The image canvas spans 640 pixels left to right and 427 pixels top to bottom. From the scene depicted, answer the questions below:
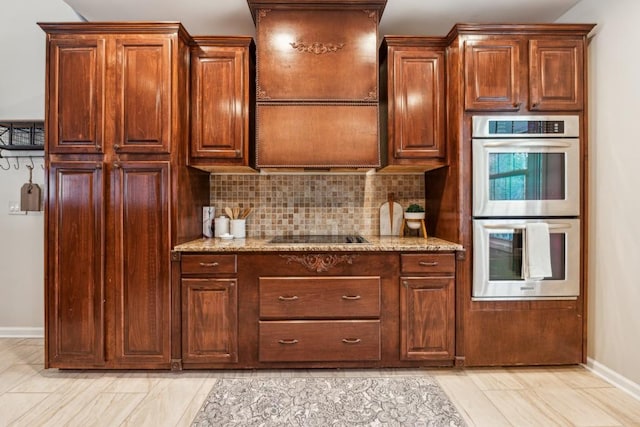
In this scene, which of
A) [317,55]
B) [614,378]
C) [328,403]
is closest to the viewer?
[328,403]

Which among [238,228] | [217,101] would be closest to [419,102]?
[217,101]

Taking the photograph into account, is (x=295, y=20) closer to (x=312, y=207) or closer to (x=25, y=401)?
(x=312, y=207)

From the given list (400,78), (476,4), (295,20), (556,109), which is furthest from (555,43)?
(295,20)

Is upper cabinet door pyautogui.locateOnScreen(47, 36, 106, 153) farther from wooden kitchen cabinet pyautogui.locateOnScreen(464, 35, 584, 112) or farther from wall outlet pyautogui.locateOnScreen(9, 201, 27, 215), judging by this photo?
wooden kitchen cabinet pyautogui.locateOnScreen(464, 35, 584, 112)

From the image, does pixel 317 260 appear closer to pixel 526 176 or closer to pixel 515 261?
pixel 515 261

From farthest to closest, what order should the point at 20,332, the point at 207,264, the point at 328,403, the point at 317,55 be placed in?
the point at 20,332 → the point at 317,55 → the point at 207,264 → the point at 328,403

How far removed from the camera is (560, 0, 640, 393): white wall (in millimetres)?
2217

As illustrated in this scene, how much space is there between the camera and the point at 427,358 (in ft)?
8.07

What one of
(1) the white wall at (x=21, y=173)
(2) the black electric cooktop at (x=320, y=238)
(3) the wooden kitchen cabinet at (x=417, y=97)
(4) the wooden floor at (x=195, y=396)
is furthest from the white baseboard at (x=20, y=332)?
(3) the wooden kitchen cabinet at (x=417, y=97)

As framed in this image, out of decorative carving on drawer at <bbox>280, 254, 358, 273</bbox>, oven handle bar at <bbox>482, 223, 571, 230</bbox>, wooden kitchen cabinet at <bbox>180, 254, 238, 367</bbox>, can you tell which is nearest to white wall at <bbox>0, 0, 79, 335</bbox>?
wooden kitchen cabinet at <bbox>180, 254, 238, 367</bbox>

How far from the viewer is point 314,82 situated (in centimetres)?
260

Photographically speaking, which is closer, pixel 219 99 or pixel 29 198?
pixel 219 99

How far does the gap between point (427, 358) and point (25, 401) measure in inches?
98.9

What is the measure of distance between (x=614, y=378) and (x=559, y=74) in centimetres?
205
